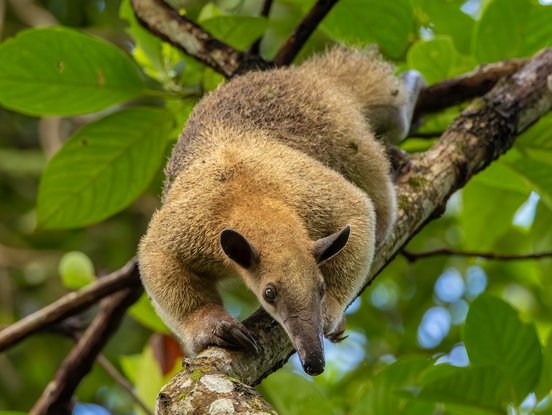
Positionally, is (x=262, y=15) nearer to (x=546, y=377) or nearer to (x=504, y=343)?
(x=504, y=343)

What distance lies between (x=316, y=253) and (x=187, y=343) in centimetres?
66

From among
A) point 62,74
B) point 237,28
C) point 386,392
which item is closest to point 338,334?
point 386,392

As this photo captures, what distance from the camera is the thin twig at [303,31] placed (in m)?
4.95

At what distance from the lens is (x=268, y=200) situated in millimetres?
4000

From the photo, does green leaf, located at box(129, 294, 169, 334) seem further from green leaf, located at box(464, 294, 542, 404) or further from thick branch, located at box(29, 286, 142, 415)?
green leaf, located at box(464, 294, 542, 404)

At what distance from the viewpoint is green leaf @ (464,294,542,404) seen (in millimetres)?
4051

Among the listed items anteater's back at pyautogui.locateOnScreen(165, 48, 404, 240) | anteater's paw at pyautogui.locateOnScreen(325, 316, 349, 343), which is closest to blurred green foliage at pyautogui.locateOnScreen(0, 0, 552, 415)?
anteater's paw at pyautogui.locateOnScreen(325, 316, 349, 343)

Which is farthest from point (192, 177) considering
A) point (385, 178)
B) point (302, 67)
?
point (302, 67)

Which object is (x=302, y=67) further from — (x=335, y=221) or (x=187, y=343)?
(x=187, y=343)

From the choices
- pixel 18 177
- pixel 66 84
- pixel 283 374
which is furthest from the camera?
pixel 18 177

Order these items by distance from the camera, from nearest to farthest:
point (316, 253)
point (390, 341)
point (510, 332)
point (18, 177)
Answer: point (316, 253) → point (510, 332) → point (390, 341) → point (18, 177)

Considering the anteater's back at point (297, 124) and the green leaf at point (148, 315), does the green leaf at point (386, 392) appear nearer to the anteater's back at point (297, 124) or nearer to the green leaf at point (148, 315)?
the anteater's back at point (297, 124)

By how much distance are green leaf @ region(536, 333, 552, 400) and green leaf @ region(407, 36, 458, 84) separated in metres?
1.84

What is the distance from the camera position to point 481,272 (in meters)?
8.26
